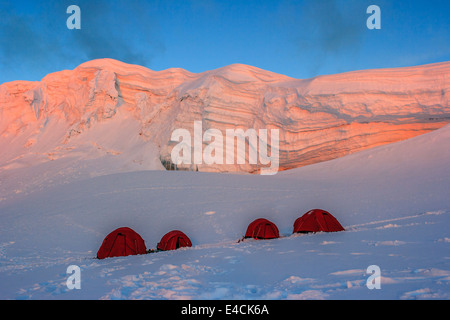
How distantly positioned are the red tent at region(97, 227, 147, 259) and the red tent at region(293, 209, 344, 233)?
5.17m

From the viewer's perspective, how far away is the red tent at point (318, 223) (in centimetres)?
963

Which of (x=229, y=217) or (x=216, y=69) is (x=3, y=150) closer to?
(x=216, y=69)

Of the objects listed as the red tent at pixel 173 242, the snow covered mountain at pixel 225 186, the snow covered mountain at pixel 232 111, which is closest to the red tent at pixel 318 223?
the snow covered mountain at pixel 225 186

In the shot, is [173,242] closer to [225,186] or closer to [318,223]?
[318,223]

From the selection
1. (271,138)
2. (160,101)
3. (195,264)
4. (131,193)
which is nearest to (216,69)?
(160,101)

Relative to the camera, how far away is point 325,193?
47.1ft

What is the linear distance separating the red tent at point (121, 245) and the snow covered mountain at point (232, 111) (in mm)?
15096

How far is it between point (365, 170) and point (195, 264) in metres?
13.3

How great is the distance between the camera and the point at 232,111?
26469mm

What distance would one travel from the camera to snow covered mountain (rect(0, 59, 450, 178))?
2252 centimetres

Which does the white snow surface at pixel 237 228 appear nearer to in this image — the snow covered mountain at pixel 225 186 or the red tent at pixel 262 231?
the snow covered mountain at pixel 225 186

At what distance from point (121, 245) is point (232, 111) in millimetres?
19099

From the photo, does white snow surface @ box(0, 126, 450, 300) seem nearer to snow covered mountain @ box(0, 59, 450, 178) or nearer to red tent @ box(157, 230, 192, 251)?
red tent @ box(157, 230, 192, 251)

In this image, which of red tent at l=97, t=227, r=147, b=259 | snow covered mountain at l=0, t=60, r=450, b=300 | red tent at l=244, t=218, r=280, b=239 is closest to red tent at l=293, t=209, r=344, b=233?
snow covered mountain at l=0, t=60, r=450, b=300
